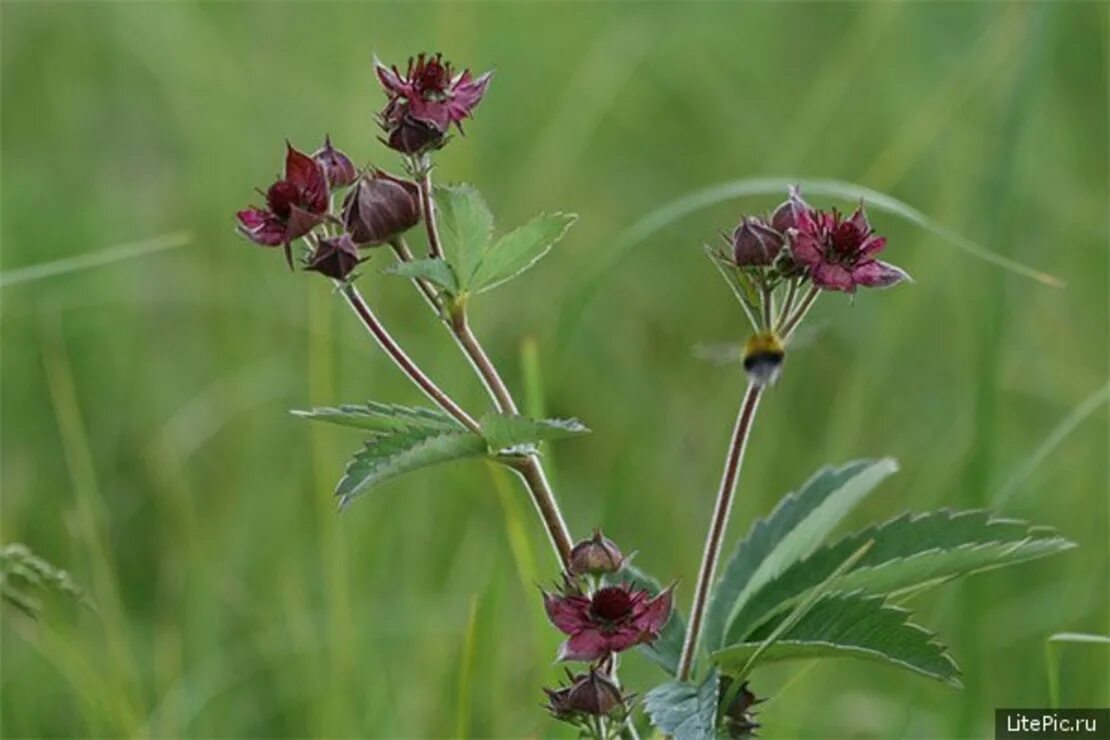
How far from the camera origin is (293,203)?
1.09m

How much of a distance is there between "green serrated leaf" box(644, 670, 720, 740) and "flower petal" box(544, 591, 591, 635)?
0.25 ft

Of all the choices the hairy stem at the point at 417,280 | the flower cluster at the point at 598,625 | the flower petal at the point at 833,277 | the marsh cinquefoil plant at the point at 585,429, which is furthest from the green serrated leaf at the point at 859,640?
the hairy stem at the point at 417,280

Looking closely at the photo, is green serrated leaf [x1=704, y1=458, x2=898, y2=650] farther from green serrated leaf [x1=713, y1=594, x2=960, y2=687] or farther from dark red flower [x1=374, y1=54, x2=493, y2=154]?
dark red flower [x1=374, y1=54, x2=493, y2=154]

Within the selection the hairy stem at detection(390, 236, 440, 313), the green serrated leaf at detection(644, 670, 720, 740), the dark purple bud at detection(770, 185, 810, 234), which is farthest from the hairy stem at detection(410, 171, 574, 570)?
the dark purple bud at detection(770, 185, 810, 234)

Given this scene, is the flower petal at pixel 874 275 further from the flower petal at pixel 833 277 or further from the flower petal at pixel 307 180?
the flower petal at pixel 307 180

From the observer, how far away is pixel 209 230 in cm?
321

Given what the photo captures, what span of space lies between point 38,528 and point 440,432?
158 centimetres

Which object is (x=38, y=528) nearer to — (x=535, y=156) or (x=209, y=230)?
(x=209, y=230)

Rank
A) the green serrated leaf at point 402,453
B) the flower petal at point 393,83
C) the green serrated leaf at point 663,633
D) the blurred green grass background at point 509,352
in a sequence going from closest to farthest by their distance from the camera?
1. the green serrated leaf at point 402,453
2. the flower petal at point 393,83
3. the green serrated leaf at point 663,633
4. the blurred green grass background at point 509,352

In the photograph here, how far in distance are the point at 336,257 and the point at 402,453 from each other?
0.13 meters

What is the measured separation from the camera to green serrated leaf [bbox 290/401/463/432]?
1097mm

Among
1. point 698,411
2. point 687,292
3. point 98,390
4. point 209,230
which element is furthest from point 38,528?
point 687,292

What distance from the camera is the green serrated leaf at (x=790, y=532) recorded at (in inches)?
51.3

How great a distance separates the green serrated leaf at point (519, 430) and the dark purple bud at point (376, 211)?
0.47 ft
